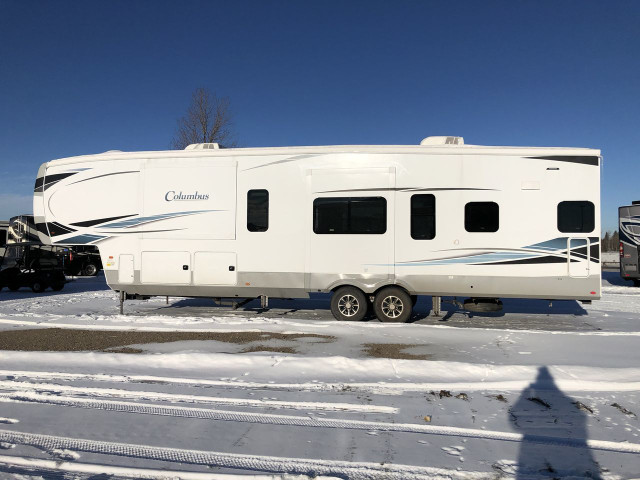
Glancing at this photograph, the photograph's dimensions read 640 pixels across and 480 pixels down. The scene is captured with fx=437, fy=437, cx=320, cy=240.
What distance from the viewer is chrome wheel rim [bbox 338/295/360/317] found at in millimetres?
8875

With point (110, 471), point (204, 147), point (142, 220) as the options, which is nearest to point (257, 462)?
point (110, 471)

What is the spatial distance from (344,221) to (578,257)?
4.39 m

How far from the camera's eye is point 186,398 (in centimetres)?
450

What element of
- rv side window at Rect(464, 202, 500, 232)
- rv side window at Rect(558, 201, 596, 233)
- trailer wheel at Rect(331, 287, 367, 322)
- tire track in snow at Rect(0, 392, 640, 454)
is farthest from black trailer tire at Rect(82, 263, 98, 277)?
rv side window at Rect(558, 201, 596, 233)

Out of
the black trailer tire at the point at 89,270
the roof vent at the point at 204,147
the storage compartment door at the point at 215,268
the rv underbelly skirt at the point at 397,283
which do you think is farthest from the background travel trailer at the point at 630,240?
the black trailer tire at the point at 89,270

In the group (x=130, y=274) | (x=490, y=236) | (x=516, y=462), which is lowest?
(x=516, y=462)

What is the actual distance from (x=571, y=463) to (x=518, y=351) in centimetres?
349

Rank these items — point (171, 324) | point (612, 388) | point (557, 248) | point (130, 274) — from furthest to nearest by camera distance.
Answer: point (130, 274)
point (171, 324)
point (557, 248)
point (612, 388)

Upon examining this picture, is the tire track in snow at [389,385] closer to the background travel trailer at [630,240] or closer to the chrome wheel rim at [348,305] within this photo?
the chrome wheel rim at [348,305]

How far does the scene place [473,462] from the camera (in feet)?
10.6

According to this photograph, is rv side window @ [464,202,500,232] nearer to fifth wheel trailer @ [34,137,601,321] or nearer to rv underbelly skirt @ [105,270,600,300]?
fifth wheel trailer @ [34,137,601,321]

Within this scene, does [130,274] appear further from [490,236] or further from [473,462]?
[473,462]

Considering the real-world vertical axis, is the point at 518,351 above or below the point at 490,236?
below

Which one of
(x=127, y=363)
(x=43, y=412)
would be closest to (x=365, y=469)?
(x=43, y=412)
